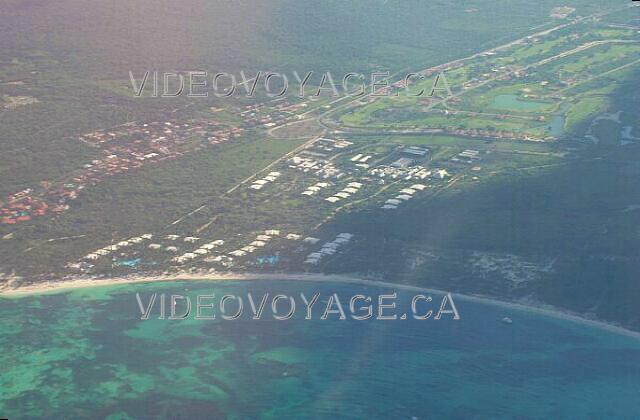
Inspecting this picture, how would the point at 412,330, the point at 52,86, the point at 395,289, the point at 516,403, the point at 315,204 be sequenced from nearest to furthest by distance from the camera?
the point at 516,403, the point at 412,330, the point at 395,289, the point at 315,204, the point at 52,86

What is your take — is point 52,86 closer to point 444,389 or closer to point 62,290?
point 62,290

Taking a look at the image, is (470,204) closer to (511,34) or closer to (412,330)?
(412,330)

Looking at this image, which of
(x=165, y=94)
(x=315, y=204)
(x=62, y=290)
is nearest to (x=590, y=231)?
(x=315, y=204)

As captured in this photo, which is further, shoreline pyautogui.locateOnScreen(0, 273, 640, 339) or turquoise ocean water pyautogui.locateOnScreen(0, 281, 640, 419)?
shoreline pyautogui.locateOnScreen(0, 273, 640, 339)

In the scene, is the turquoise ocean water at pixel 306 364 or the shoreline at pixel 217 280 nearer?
the turquoise ocean water at pixel 306 364

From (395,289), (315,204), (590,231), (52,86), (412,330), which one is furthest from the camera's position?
(52,86)

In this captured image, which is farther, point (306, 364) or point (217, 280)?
point (217, 280)

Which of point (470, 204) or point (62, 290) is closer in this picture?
point (62, 290)

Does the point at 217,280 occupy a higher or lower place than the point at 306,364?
higher

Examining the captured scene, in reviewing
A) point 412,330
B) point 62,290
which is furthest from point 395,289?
point 62,290
